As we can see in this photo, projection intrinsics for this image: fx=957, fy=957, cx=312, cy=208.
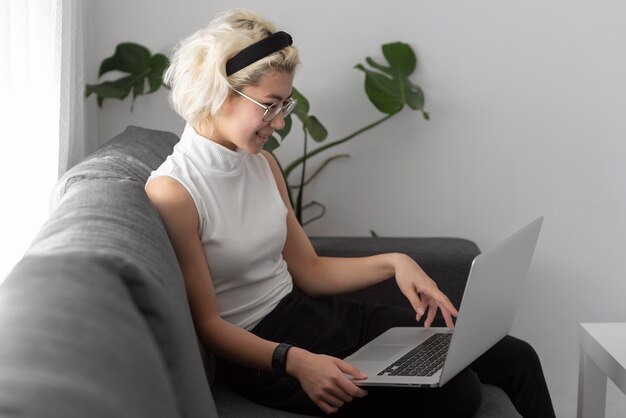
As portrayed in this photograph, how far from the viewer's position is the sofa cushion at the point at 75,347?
88cm

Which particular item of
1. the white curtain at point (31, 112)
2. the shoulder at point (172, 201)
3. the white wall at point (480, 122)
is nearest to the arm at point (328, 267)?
the shoulder at point (172, 201)

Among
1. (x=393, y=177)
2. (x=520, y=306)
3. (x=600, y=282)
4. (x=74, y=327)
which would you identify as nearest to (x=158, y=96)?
(x=393, y=177)

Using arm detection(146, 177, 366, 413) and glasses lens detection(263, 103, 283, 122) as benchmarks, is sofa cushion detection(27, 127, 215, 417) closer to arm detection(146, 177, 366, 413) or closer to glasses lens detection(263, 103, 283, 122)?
arm detection(146, 177, 366, 413)

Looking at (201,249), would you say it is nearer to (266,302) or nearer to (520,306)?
(266,302)

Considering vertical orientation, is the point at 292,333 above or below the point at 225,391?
above

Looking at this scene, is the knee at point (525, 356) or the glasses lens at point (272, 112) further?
the knee at point (525, 356)

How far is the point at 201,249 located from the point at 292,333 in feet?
0.99

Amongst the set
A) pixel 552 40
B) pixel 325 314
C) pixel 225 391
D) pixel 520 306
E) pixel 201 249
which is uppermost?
pixel 552 40

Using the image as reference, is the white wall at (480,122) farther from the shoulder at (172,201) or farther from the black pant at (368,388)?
the shoulder at (172,201)

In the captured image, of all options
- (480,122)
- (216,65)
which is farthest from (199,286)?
(480,122)

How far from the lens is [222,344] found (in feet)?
5.58

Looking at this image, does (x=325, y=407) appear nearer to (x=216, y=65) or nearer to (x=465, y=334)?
(x=465, y=334)

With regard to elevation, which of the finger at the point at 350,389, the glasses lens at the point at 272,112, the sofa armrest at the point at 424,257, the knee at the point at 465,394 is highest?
the glasses lens at the point at 272,112

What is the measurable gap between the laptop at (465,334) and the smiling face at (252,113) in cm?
46
